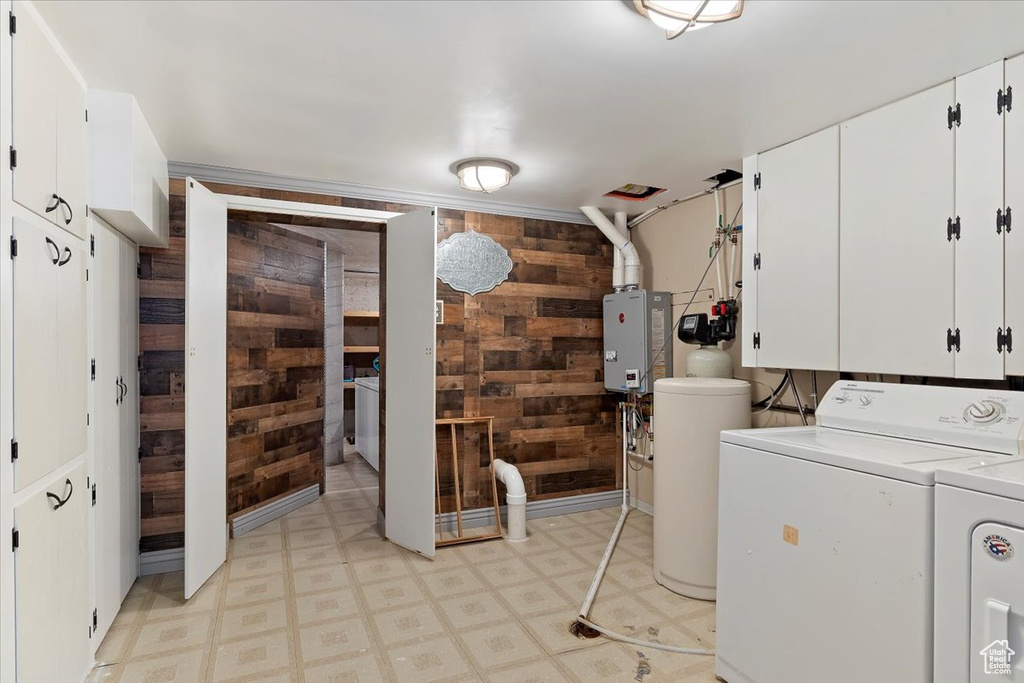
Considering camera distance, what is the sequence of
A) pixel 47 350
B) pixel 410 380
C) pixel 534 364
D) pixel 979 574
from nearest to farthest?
pixel 979 574
pixel 47 350
pixel 410 380
pixel 534 364

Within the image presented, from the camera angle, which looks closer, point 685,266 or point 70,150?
point 70,150

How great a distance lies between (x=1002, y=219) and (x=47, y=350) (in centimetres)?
328

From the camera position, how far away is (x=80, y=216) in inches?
80.5

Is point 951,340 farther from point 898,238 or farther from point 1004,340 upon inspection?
point 898,238

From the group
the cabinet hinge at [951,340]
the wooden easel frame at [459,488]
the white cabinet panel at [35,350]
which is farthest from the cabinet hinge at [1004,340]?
the white cabinet panel at [35,350]

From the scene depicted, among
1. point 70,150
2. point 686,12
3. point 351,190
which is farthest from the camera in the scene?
point 351,190

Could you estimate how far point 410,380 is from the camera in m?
3.40

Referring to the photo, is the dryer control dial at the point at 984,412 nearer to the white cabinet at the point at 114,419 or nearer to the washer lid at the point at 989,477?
the washer lid at the point at 989,477

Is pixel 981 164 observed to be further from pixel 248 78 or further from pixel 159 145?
pixel 159 145

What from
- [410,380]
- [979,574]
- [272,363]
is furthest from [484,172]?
[979,574]

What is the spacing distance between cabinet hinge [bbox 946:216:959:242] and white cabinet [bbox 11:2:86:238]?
123 inches

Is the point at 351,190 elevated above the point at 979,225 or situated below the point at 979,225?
above

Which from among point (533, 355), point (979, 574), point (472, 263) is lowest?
point (979, 574)

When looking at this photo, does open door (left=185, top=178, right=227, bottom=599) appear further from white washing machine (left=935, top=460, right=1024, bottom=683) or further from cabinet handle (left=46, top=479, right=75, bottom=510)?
white washing machine (left=935, top=460, right=1024, bottom=683)
